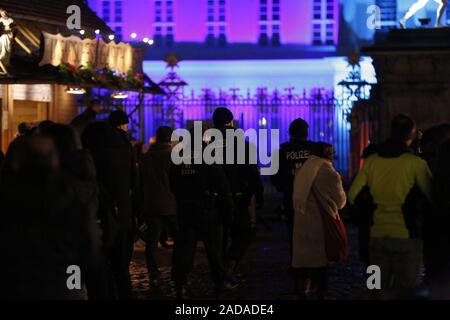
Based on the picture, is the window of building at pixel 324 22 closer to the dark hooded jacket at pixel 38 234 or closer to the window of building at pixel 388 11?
the window of building at pixel 388 11

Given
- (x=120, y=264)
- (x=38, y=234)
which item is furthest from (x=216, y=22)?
(x=38, y=234)

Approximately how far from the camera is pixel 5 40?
16.5 m

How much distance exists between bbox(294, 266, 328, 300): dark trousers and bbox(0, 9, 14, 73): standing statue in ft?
25.0

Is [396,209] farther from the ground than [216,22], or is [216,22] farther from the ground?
[216,22]

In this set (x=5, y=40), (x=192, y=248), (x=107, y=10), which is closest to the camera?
(x=192, y=248)

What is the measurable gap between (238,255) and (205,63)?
33.5m

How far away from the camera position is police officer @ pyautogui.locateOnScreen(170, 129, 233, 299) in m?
10.5

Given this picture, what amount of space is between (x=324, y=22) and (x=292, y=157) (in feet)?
117

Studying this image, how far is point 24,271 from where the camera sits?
22.0 ft

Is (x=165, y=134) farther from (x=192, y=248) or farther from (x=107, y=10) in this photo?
(x=107, y=10)
